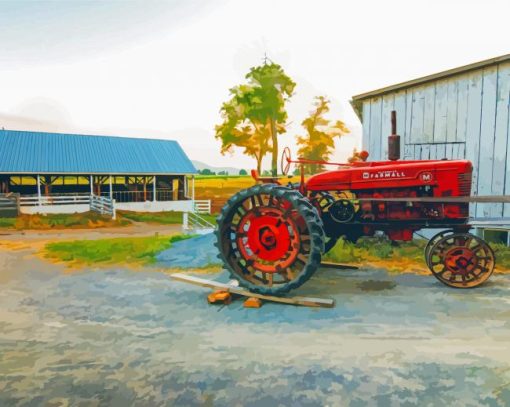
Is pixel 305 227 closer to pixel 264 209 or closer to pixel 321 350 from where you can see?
pixel 264 209

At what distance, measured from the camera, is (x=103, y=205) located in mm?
15914

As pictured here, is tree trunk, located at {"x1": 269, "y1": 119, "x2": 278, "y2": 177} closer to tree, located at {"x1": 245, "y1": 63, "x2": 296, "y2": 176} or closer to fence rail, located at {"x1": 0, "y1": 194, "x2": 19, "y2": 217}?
tree, located at {"x1": 245, "y1": 63, "x2": 296, "y2": 176}

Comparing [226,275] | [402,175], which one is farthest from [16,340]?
[402,175]

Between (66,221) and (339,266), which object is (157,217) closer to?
(66,221)

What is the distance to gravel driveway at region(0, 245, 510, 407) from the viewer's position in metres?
2.35

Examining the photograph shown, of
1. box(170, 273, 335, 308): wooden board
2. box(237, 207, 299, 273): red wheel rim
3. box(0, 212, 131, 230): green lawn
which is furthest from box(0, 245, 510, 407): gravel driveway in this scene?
box(0, 212, 131, 230): green lawn

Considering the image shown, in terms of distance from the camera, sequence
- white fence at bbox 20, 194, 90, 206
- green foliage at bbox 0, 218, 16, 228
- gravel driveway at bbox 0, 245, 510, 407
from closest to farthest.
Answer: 1. gravel driveway at bbox 0, 245, 510, 407
2. green foliage at bbox 0, 218, 16, 228
3. white fence at bbox 20, 194, 90, 206

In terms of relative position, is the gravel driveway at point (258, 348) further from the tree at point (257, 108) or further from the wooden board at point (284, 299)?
the tree at point (257, 108)

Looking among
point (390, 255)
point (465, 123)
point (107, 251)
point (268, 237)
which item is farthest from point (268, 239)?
point (465, 123)

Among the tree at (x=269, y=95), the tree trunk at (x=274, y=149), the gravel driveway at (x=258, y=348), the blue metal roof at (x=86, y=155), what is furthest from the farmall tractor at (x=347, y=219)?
the tree at (x=269, y=95)

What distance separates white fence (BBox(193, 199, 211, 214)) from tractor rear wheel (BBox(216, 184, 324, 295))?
13013mm

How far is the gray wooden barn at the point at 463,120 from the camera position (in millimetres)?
6270

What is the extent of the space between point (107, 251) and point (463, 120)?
23.4 feet

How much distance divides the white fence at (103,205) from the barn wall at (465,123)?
11332 mm
